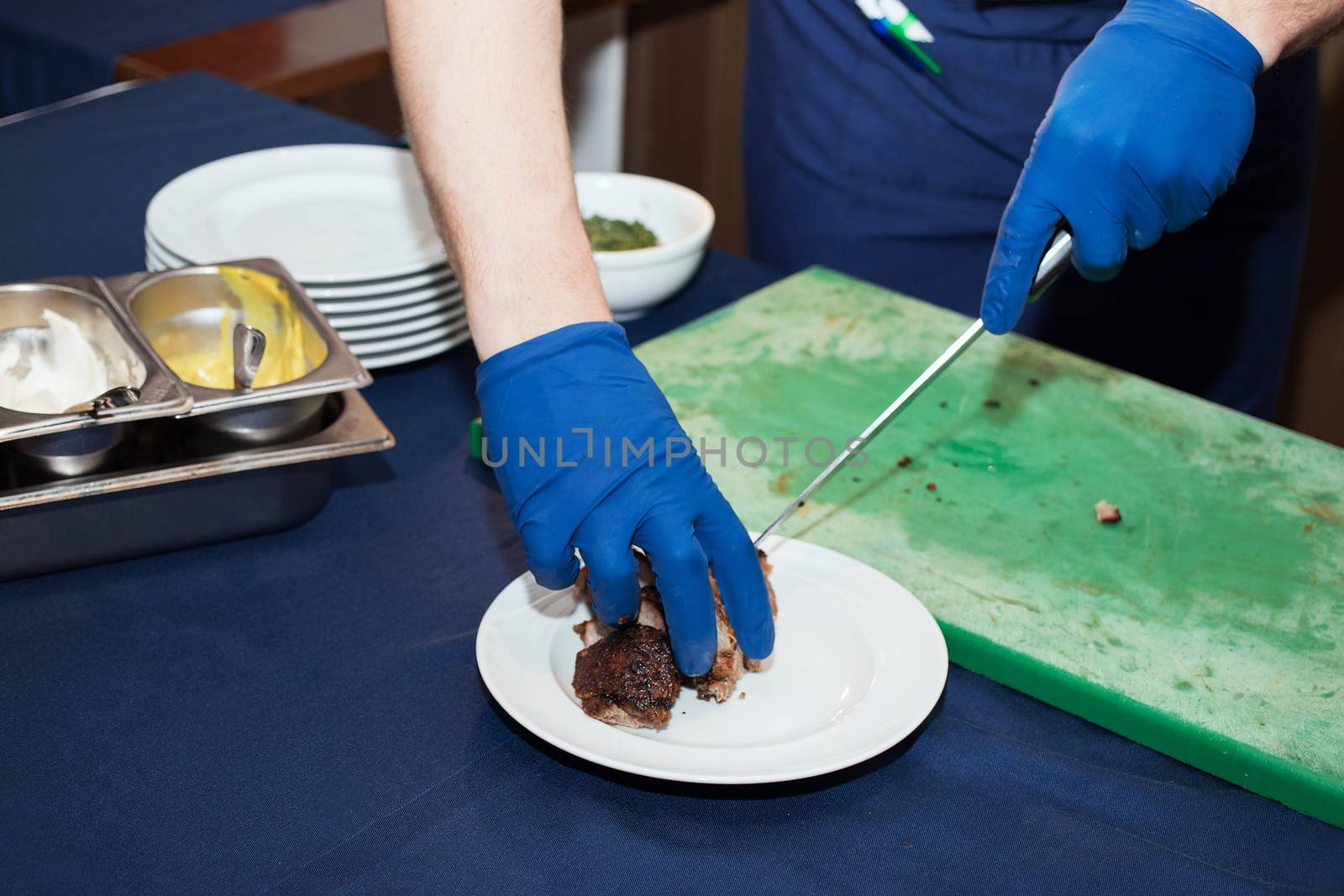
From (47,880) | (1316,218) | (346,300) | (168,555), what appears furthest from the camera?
(1316,218)

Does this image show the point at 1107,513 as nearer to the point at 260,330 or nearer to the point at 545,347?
the point at 545,347

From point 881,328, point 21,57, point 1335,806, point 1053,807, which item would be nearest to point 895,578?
point 1053,807

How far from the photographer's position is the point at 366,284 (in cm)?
141

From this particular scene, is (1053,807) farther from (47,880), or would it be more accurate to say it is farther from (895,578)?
(47,880)

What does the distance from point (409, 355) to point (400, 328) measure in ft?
0.13

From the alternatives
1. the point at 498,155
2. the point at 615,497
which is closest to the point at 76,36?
the point at 498,155

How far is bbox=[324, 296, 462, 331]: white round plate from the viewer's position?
1.43 m

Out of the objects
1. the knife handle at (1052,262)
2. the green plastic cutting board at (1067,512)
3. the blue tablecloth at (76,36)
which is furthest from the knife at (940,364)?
the blue tablecloth at (76,36)

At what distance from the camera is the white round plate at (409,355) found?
1.47m

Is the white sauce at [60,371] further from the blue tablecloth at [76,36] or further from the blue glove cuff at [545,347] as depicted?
the blue tablecloth at [76,36]

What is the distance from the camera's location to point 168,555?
117 centimetres

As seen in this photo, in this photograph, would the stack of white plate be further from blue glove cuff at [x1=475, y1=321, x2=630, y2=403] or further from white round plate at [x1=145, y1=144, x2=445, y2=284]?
blue glove cuff at [x1=475, y1=321, x2=630, y2=403]

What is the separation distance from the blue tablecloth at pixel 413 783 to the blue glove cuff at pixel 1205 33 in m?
0.65

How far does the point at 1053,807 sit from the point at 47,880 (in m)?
0.77
